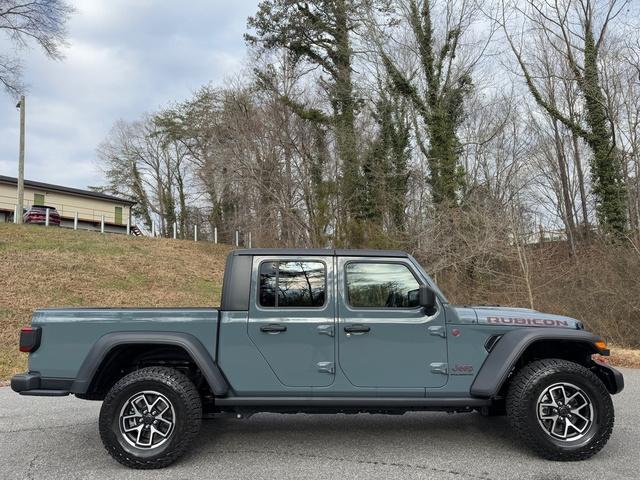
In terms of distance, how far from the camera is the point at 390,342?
4.32m

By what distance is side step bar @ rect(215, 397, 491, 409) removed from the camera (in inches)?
167

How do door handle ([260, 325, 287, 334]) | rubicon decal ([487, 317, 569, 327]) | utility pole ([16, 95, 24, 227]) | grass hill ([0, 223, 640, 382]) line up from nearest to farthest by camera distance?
door handle ([260, 325, 287, 334]) → rubicon decal ([487, 317, 569, 327]) → grass hill ([0, 223, 640, 382]) → utility pole ([16, 95, 24, 227])

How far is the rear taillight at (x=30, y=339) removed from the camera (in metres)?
4.20

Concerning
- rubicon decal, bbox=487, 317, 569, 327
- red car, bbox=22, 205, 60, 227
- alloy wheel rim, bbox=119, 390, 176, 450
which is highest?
red car, bbox=22, 205, 60, 227

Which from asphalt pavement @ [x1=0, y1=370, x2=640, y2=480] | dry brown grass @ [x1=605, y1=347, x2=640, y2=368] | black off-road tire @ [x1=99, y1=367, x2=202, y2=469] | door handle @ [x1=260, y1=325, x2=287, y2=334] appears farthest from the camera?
dry brown grass @ [x1=605, y1=347, x2=640, y2=368]

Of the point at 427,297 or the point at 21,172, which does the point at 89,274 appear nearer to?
the point at 21,172

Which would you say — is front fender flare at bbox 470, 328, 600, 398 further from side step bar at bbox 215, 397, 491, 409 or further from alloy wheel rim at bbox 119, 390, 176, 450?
alloy wheel rim at bbox 119, 390, 176, 450

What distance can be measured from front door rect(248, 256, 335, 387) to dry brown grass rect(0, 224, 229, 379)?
7784 mm

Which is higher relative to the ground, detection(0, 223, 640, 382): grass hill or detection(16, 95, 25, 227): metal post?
detection(16, 95, 25, 227): metal post

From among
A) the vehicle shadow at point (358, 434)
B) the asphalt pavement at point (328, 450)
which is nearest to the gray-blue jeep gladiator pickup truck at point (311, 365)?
the asphalt pavement at point (328, 450)

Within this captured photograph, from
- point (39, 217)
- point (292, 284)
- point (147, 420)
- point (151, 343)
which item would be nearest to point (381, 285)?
point (292, 284)

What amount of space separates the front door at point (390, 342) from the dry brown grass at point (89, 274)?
8298mm

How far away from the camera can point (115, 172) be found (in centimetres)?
4891

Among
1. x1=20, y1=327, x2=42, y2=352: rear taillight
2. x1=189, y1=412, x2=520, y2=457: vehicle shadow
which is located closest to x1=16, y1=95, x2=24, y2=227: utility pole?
x1=189, y1=412, x2=520, y2=457: vehicle shadow
